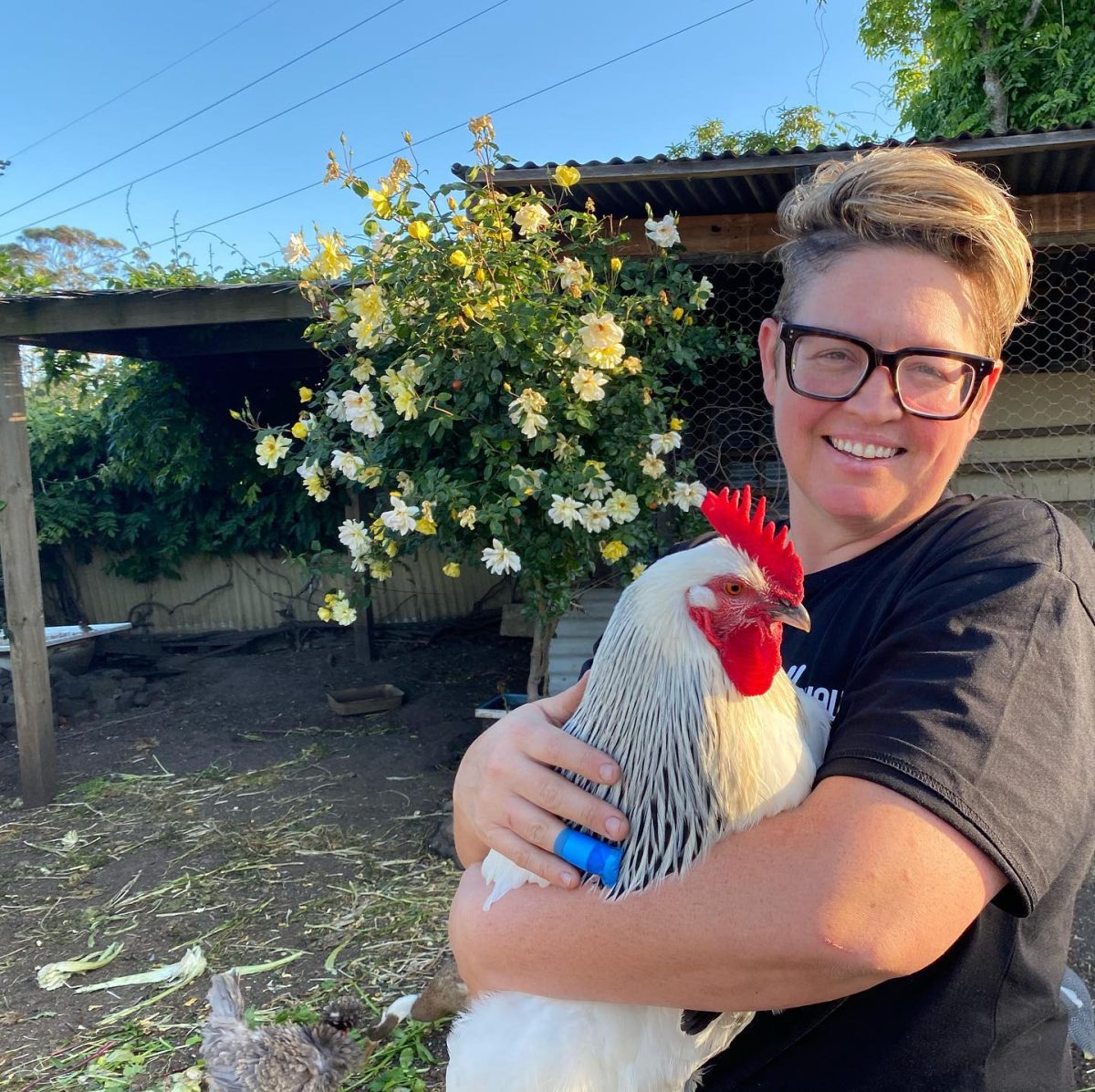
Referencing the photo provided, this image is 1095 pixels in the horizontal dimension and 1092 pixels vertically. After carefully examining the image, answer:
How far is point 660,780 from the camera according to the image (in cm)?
116

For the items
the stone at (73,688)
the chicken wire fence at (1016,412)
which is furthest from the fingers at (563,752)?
the stone at (73,688)

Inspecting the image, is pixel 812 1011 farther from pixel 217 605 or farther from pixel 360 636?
pixel 217 605

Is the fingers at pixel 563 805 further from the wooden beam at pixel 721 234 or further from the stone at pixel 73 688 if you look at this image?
the stone at pixel 73 688

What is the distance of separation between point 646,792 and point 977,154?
3.85 meters

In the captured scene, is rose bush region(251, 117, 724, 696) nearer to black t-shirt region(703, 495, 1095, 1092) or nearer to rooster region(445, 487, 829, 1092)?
rooster region(445, 487, 829, 1092)

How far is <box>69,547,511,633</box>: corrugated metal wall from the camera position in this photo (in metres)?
8.34

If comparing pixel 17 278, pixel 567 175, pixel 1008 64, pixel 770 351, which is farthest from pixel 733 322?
pixel 1008 64

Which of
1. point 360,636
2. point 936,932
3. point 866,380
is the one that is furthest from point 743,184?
point 360,636

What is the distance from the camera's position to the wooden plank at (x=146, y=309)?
4.90 metres

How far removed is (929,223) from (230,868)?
4367 mm

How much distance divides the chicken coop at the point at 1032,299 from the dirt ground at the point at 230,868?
9.61 ft

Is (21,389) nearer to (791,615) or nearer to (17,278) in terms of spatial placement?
(17,278)

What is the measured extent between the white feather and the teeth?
232 mm

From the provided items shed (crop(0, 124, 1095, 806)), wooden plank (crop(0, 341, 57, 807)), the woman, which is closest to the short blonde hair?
the woman
